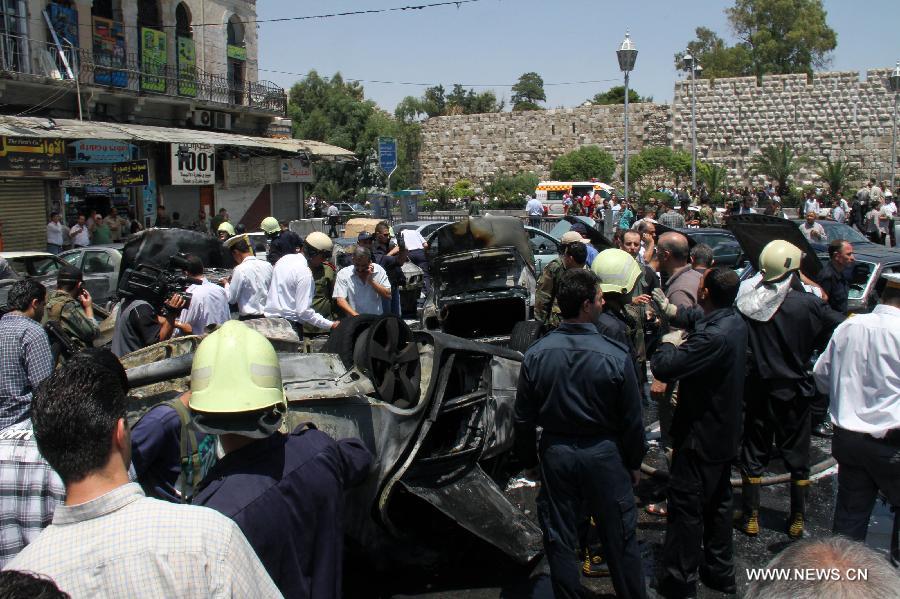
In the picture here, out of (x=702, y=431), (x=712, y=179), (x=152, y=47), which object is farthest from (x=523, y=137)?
(x=702, y=431)

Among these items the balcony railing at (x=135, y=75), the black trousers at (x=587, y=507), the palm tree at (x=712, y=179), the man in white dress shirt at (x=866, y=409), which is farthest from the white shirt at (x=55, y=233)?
the palm tree at (x=712, y=179)

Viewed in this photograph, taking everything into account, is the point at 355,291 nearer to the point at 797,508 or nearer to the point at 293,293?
the point at 293,293

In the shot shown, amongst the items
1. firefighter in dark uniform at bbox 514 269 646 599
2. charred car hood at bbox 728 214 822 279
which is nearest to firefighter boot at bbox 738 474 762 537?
firefighter in dark uniform at bbox 514 269 646 599

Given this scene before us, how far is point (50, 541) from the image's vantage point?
1.82 m

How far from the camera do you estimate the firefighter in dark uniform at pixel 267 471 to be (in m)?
2.32

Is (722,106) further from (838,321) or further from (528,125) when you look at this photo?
(838,321)

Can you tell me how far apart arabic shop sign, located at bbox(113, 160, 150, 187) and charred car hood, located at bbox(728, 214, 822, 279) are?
55.2 feet

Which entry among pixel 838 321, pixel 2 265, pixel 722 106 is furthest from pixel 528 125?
pixel 838 321

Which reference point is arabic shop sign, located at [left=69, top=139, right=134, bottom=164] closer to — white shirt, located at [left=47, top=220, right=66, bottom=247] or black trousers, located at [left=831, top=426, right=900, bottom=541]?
white shirt, located at [left=47, top=220, right=66, bottom=247]

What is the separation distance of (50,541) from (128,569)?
0.21 metres

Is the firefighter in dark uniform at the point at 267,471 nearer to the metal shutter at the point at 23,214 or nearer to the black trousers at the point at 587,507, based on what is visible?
the black trousers at the point at 587,507

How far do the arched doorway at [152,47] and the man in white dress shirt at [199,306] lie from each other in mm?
17405

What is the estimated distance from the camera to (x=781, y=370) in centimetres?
506

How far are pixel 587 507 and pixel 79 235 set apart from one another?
17.8 metres
